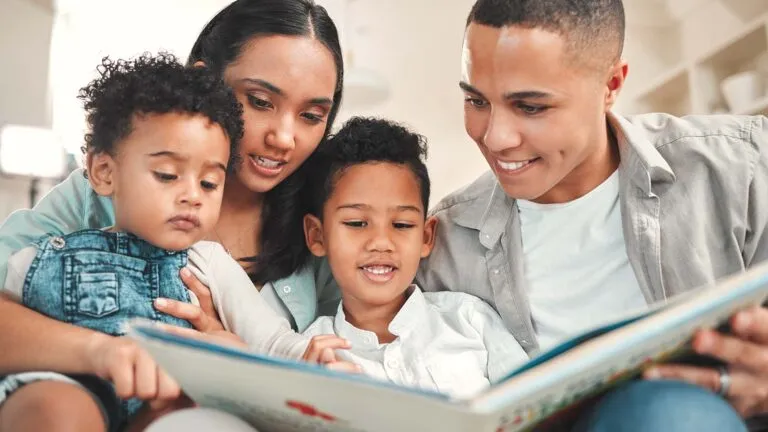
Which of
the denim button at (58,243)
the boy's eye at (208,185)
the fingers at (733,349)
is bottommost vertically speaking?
the fingers at (733,349)

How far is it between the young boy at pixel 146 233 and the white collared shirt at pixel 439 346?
165mm

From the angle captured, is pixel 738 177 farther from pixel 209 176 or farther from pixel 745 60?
pixel 745 60

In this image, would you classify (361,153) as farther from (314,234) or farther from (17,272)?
(17,272)

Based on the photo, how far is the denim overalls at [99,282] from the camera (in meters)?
1.14

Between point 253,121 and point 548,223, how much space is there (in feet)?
2.01

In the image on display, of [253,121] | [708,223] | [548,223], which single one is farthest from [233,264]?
[708,223]

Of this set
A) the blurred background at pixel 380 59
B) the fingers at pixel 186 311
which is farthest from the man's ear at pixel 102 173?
the blurred background at pixel 380 59

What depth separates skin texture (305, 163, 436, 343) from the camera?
1.40 m

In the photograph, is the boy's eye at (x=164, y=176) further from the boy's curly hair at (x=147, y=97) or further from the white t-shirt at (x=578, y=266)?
the white t-shirt at (x=578, y=266)

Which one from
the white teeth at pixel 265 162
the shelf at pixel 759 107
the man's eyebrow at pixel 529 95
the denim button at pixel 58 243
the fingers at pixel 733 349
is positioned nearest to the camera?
the fingers at pixel 733 349

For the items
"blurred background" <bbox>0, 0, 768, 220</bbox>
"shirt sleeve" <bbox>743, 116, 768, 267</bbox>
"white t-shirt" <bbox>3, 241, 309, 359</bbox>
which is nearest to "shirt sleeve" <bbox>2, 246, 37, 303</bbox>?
"white t-shirt" <bbox>3, 241, 309, 359</bbox>

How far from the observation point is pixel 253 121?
4.82 feet

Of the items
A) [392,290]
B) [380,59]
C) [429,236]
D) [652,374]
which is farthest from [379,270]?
[380,59]

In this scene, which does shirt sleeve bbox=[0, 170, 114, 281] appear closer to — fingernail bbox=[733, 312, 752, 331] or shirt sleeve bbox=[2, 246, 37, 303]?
shirt sleeve bbox=[2, 246, 37, 303]
